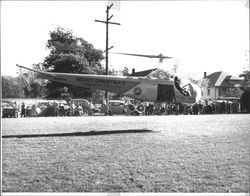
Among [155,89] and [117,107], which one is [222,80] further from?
[155,89]

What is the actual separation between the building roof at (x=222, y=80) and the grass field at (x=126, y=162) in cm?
5784

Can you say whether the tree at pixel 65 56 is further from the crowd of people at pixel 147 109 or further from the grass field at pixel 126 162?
the crowd of people at pixel 147 109

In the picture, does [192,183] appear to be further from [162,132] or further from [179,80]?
[179,80]

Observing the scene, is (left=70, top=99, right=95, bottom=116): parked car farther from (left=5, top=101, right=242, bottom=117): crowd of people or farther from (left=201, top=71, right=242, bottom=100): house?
(left=201, top=71, right=242, bottom=100): house

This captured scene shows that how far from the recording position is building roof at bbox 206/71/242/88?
64.4m

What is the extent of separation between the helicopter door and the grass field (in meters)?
→ 3.24

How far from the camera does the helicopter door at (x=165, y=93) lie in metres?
13.1

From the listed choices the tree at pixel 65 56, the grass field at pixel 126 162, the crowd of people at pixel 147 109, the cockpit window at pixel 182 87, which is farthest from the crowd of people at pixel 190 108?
the grass field at pixel 126 162

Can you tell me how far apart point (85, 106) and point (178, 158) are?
18001 mm

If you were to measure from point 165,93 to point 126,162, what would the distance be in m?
6.63

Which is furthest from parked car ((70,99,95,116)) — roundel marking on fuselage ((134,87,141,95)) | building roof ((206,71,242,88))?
building roof ((206,71,242,88))

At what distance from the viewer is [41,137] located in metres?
9.71

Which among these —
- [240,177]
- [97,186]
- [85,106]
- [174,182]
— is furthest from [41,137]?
[85,106]

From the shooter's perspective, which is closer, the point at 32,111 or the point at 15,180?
the point at 15,180
